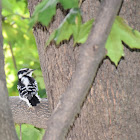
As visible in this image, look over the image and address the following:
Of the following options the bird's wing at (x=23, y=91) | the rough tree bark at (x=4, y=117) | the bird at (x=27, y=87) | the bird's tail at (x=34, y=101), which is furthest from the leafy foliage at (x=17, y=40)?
the rough tree bark at (x=4, y=117)

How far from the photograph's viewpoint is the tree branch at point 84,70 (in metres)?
1.70

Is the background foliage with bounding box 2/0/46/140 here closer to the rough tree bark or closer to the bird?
Result: the bird

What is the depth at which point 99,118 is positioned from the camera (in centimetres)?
288

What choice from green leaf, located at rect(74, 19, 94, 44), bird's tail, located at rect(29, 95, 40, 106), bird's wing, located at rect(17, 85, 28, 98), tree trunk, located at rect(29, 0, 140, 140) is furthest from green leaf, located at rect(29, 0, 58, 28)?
bird's wing, located at rect(17, 85, 28, 98)

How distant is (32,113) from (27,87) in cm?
103

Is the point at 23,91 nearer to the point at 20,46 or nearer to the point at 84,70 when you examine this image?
the point at 20,46

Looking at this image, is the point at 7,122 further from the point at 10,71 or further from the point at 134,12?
the point at 10,71

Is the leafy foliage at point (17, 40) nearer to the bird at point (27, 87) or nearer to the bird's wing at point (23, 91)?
the bird at point (27, 87)

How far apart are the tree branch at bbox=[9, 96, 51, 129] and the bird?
112 millimetres

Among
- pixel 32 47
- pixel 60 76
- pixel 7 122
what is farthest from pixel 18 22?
pixel 7 122

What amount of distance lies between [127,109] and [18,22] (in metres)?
4.78

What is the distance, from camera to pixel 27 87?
4.79 metres

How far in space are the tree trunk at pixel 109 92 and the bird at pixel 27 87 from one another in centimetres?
119

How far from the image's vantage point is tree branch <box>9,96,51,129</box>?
3692 mm
